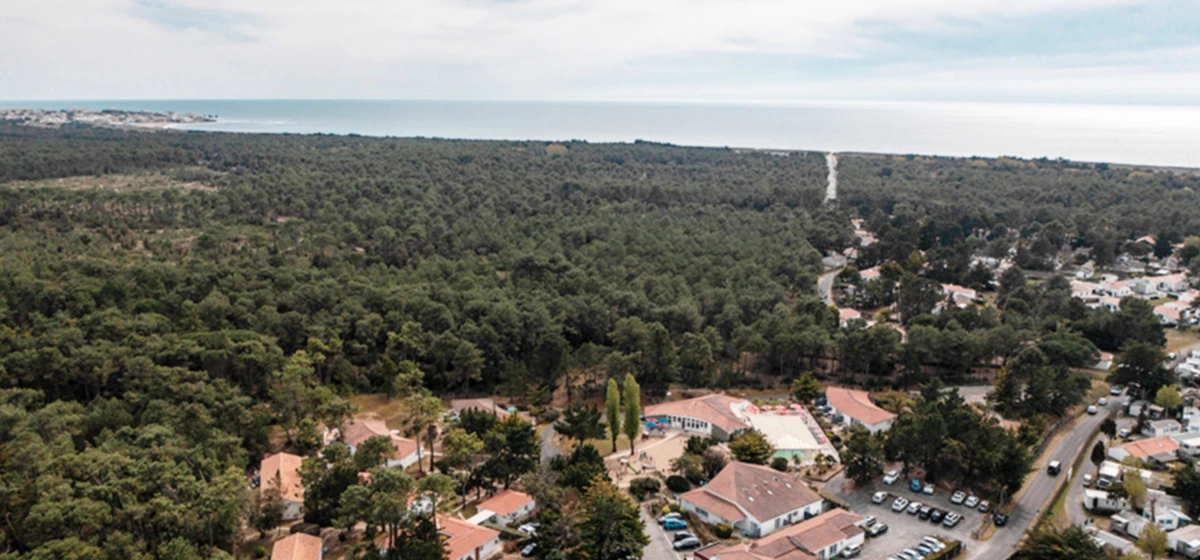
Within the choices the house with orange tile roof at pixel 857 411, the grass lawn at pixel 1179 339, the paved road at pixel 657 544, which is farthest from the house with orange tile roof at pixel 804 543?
the grass lawn at pixel 1179 339

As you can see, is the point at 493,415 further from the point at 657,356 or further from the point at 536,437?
the point at 657,356

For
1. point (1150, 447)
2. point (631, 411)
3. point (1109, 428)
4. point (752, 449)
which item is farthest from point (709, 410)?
point (1150, 447)

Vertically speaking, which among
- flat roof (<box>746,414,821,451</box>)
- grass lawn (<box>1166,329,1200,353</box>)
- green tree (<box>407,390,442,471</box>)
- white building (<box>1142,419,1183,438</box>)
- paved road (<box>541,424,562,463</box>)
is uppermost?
grass lawn (<box>1166,329,1200,353</box>)

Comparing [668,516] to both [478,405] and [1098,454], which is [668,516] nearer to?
[478,405]

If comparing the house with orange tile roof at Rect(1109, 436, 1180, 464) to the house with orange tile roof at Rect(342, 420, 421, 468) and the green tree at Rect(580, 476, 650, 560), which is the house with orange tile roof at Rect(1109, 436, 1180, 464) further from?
the house with orange tile roof at Rect(342, 420, 421, 468)

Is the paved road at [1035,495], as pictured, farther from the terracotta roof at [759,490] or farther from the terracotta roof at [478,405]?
the terracotta roof at [478,405]

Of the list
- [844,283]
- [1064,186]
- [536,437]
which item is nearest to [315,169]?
[844,283]

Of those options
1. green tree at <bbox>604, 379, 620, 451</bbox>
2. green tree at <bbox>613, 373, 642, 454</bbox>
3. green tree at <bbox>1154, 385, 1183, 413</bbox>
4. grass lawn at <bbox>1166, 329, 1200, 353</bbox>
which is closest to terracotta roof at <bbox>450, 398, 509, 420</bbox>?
green tree at <bbox>604, 379, 620, 451</bbox>
